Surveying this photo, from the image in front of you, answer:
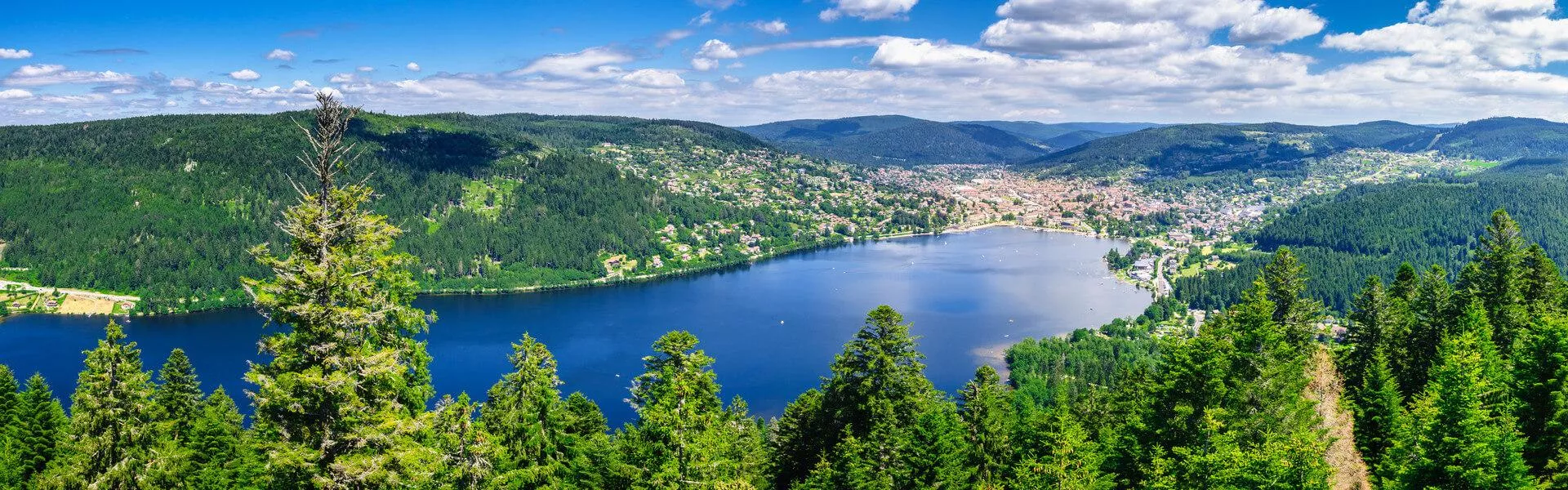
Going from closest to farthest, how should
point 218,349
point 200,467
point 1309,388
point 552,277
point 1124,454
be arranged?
point 1124,454
point 1309,388
point 200,467
point 218,349
point 552,277

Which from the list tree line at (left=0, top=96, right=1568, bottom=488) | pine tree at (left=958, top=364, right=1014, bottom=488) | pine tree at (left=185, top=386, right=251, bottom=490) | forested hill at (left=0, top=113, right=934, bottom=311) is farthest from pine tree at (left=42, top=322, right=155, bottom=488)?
forested hill at (left=0, top=113, right=934, bottom=311)

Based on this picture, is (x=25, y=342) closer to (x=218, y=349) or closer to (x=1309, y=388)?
(x=218, y=349)

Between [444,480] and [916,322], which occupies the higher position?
[444,480]

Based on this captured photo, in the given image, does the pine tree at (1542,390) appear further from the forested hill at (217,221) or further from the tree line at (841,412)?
the forested hill at (217,221)

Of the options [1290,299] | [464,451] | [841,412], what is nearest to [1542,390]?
[1290,299]

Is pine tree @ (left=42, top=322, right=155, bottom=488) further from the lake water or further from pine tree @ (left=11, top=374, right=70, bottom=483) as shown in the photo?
the lake water

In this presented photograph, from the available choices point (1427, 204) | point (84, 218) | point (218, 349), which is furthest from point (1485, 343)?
point (84, 218)

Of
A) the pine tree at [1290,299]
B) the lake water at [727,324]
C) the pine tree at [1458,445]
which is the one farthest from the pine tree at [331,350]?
the lake water at [727,324]
